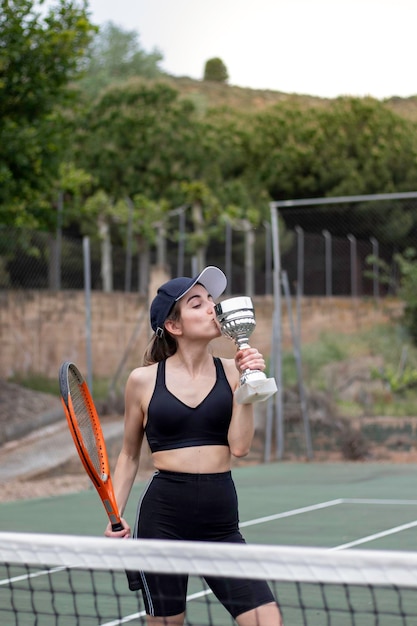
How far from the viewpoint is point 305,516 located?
37.0 ft

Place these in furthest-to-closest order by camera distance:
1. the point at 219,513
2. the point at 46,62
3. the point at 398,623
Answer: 1. the point at 46,62
2. the point at 398,623
3. the point at 219,513

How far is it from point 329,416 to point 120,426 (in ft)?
10.5

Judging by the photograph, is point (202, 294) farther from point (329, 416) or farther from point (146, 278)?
point (146, 278)

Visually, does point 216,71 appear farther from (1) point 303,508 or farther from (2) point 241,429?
(2) point 241,429

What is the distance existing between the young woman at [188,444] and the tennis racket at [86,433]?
2.8 inches

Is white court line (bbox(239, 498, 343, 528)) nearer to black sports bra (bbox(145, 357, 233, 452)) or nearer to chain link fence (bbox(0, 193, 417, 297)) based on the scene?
chain link fence (bbox(0, 193, 417, 297))

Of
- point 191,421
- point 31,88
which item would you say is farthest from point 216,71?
point 191,421

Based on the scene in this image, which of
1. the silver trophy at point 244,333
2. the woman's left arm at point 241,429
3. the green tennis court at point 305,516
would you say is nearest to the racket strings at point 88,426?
the woman's left arm at point 241,429

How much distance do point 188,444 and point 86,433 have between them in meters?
0.47

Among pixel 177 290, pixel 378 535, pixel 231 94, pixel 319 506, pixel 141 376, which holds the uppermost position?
pixel 231 94

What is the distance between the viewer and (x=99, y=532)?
10.2 meters

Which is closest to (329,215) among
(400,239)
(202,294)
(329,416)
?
(400,239)

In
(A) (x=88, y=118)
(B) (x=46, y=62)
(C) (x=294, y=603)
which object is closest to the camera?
(C) (x=294, y=603)

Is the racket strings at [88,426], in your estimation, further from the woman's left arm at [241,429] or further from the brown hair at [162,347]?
the woman's left arm at [241,429]
